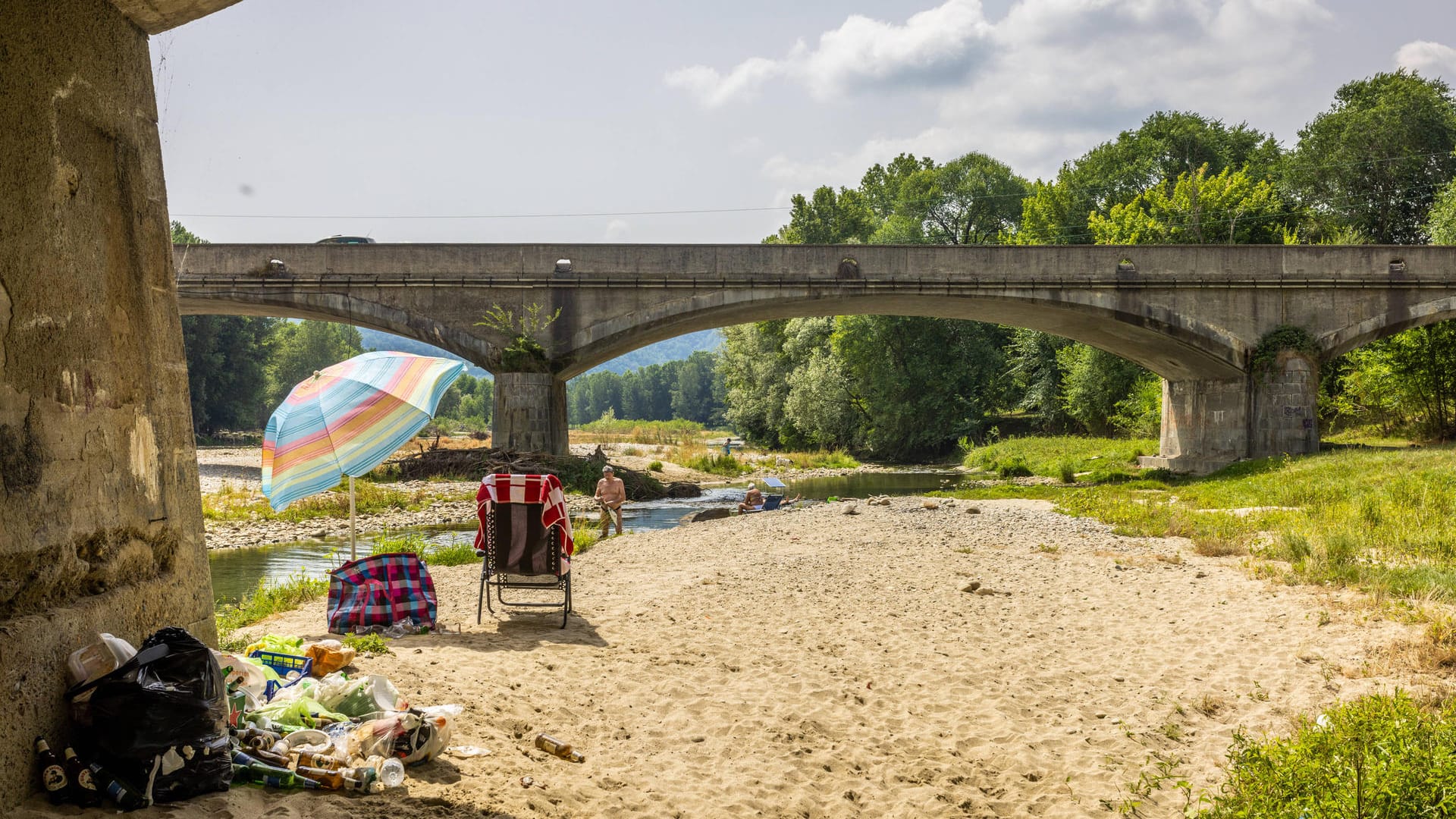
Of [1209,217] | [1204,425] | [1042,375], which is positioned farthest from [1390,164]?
[1204,425]

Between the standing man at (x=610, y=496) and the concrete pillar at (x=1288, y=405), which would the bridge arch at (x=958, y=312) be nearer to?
the concrete pillar at (x=1288, y=405)

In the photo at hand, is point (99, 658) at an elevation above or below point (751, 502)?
above

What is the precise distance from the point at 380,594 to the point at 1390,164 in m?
43.4

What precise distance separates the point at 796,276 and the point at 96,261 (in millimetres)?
20101

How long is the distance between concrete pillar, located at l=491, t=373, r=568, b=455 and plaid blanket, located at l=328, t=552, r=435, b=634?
16.4 metres

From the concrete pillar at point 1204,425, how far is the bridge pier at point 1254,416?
2cm

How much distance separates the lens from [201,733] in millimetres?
3209

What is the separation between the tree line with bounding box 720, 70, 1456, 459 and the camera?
3547 centimetres

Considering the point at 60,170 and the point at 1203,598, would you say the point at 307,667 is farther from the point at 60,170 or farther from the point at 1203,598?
the point at 1203,598

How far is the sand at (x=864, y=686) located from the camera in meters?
4.51

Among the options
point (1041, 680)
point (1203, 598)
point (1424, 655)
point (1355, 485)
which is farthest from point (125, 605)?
point (1355, 485)

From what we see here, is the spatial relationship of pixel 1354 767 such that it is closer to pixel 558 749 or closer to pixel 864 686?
pixel 864 686

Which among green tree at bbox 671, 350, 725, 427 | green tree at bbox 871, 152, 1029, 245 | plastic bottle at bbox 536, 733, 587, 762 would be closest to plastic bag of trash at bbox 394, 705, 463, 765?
plastic bottle at bbox 536, 733, 587, 762

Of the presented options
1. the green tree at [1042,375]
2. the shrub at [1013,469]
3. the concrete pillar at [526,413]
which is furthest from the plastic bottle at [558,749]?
the green tree at [1042,375]
